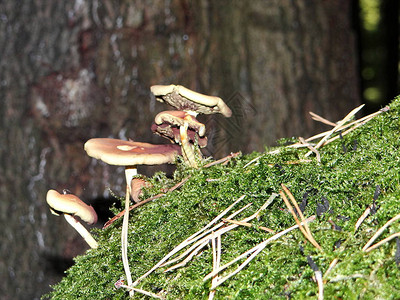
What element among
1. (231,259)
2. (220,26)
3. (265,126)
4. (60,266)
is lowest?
(60,266)

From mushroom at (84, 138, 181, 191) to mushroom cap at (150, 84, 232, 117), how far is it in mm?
170

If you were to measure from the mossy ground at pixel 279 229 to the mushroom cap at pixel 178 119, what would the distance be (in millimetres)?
192

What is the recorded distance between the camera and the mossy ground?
2.62 feet

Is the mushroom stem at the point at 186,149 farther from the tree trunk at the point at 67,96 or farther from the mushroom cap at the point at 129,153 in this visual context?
the tree trunk at the point at 67,96

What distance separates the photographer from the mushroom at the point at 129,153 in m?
1.35

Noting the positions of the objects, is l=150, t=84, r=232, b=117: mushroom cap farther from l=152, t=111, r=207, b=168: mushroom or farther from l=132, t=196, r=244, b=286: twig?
l=132, t=196, r=244, b=286: twig

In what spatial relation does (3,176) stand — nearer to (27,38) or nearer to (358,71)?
(27,38)

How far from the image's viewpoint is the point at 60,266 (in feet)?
9.36

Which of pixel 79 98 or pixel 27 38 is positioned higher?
pixel 27 38

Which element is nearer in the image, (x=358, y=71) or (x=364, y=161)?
(x=364, y=161)

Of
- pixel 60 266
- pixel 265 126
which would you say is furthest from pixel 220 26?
pixel 60 266

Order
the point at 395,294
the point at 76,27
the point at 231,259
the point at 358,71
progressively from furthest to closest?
the point at 358,71, the point at 76,27, the point at 231,259, the point at 395,294

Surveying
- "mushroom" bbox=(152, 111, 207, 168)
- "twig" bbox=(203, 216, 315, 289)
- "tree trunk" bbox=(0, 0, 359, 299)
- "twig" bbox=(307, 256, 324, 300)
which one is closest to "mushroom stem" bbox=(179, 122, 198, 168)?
"mushroom" bbox=(152, 111, 207, 168)

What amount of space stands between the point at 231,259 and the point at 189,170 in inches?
16.8
